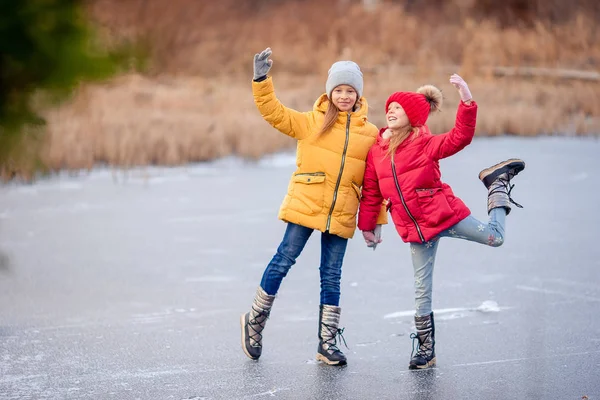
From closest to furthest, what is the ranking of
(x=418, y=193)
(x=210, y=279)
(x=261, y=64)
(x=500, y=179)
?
1. (x=261, y=64)
2. (x=418, y=193)
3. (x=500, y=179)
4. (x=210, y=279)

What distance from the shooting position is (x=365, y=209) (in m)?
4.21

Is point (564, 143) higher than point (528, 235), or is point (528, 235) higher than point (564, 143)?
point (564, 143)

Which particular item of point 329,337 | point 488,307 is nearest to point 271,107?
point 329,337

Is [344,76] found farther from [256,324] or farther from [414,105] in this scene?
[256,324]

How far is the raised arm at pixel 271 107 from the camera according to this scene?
396cm

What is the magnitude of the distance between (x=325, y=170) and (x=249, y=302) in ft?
5.23

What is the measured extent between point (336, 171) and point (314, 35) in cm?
2203

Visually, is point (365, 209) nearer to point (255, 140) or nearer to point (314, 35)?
point (255, 140)

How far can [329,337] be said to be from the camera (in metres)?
4.20

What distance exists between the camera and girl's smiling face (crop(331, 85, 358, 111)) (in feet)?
13.7

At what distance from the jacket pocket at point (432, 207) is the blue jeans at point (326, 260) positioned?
1.33ft

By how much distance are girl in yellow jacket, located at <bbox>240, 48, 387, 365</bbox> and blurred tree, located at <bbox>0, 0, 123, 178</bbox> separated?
3.08 m

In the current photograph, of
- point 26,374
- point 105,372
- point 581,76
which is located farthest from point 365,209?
point 581,76

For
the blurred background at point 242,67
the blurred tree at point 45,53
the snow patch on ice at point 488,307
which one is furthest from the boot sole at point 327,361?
the blurred tree at point 45,53
